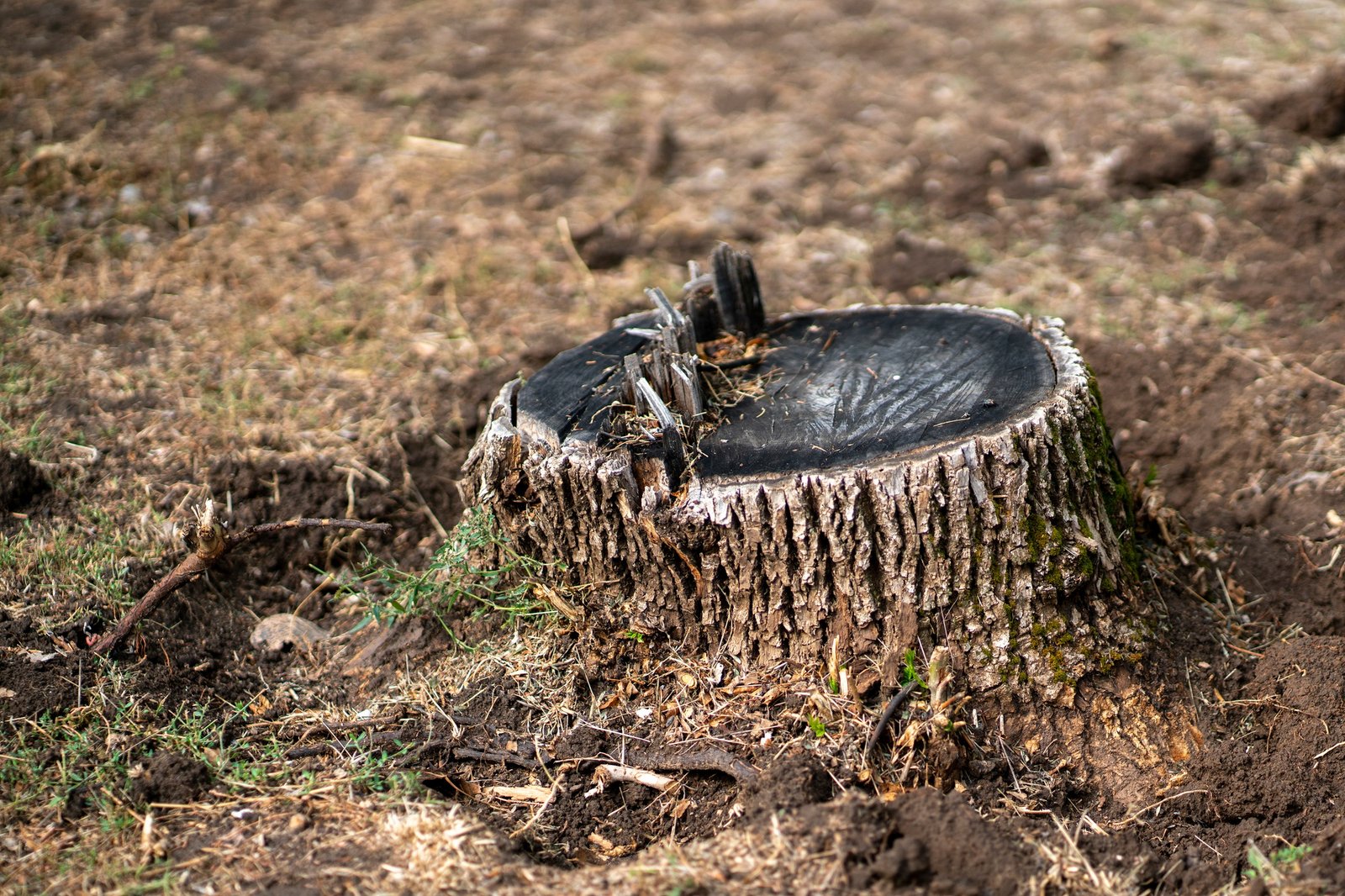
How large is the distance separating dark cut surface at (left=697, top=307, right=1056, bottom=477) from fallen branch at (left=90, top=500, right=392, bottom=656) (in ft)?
3.34

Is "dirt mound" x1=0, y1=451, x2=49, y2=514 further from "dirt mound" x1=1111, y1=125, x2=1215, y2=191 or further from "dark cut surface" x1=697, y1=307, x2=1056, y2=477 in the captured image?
"dirt mound" x1=1111, y1=125, x2=1215, y2=191

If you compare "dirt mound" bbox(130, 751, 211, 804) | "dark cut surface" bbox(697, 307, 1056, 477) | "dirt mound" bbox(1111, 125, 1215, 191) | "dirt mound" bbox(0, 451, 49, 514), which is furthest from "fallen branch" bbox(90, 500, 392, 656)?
"dirt mound" bbox(1111, 125, 1215, 191)

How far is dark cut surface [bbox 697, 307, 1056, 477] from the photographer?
8.00ft

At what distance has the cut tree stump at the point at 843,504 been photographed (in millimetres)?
2389

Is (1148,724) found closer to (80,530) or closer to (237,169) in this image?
(80,530)

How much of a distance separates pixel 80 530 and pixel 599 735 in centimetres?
172

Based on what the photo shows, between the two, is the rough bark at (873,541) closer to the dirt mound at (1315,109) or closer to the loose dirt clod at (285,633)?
the loose dirt clod at (285,633)

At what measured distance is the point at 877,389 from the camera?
2656 millimetres

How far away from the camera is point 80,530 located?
10.3 ft

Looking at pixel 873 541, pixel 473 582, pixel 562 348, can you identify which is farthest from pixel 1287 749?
pixel 562 348

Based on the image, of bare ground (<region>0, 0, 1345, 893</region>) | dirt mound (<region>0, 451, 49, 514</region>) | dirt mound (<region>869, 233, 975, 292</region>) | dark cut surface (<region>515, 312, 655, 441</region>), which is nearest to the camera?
bare ground (<region>0, 0, 1345, 893</region>)

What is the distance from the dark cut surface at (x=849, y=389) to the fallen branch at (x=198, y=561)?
66 cm

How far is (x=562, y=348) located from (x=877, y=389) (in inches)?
72.3

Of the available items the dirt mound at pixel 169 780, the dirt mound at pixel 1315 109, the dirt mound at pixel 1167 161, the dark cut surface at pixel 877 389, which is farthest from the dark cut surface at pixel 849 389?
the dirt mound at pixel 1315 109
